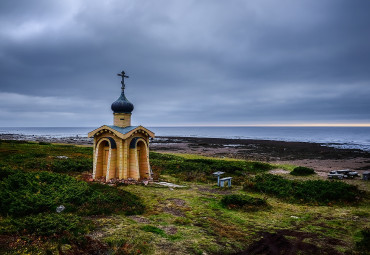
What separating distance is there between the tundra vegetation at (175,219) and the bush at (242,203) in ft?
0.16

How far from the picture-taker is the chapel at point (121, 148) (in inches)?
639

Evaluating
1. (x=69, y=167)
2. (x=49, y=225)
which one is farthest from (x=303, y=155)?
(x=49, y=225)

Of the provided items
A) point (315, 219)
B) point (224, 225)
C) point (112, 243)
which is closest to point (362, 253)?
point (315, 219)

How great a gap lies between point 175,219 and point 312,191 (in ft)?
31.3

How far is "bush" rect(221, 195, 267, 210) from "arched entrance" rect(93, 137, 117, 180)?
27.4ft

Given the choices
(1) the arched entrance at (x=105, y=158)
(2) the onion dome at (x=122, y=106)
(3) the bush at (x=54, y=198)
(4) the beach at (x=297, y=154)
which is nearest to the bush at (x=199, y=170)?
(1) the arched entrance at (x=105, y=158)

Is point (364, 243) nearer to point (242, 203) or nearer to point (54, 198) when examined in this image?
point (242, 203)

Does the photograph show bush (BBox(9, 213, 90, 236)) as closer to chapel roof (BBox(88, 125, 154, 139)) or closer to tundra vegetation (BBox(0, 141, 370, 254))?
tundra vegetation (BBox(0, 141, 370, 254))

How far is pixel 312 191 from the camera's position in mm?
14109

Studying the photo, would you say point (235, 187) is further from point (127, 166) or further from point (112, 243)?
point (112, 243)

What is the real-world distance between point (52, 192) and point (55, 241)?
4788mm

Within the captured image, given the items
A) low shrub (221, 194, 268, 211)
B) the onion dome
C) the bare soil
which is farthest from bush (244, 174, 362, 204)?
the onion dome

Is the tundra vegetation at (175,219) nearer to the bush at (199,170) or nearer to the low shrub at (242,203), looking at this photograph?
the low shrub at (242,203)

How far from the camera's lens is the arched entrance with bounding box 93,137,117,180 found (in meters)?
16.1
